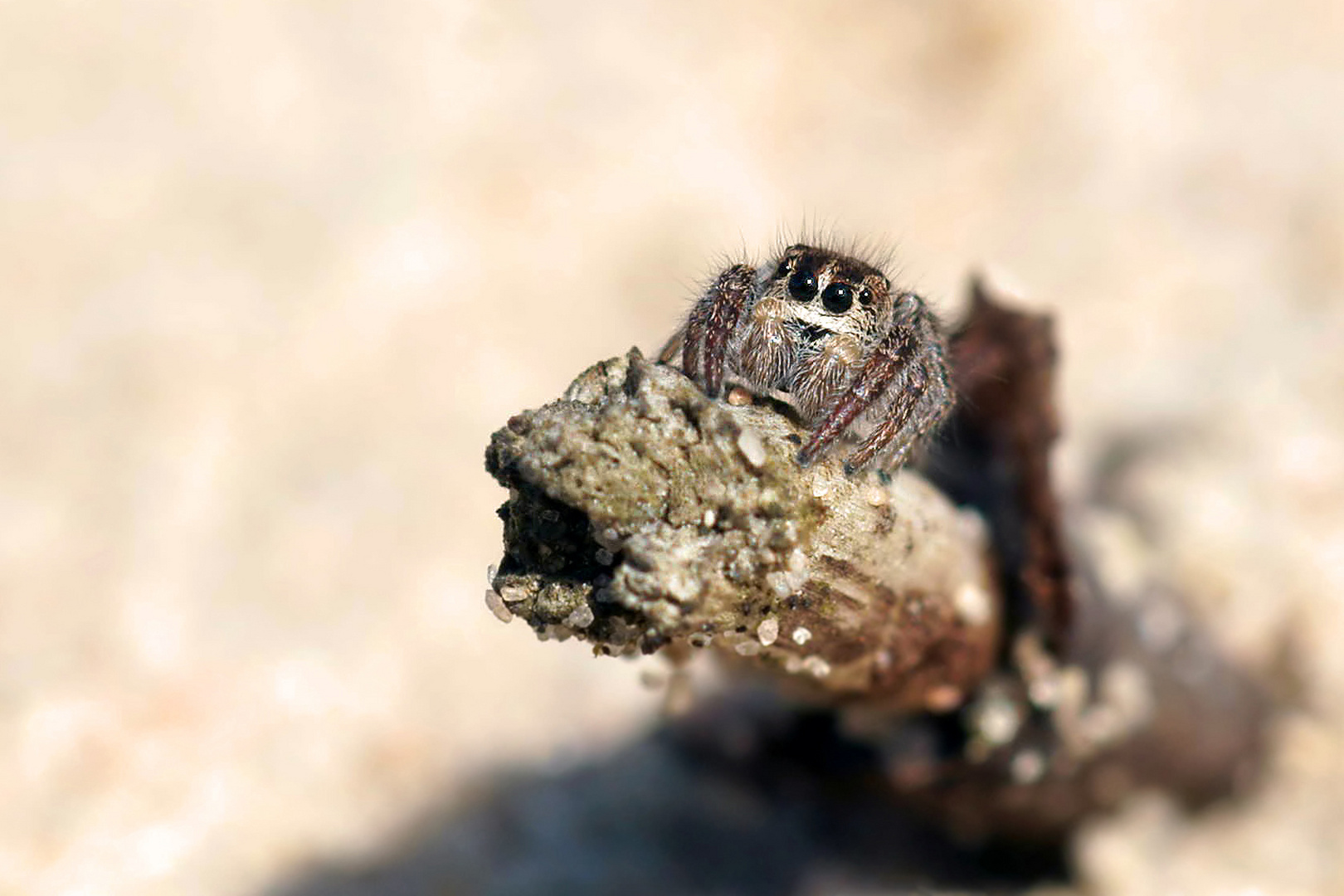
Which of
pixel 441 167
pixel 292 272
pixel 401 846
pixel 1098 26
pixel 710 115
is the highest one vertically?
pixel 1098 26

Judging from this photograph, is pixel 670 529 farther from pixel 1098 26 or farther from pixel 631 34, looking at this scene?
pixel 1098 26

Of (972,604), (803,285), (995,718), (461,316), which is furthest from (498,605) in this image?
(461,316)

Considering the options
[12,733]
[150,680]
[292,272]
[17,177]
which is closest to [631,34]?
[292,272]

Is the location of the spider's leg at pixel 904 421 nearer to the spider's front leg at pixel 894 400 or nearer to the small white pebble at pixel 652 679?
the spider's front leg at pixel 894 400

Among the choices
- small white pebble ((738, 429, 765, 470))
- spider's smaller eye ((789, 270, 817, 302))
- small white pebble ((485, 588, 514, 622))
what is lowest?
small white pebble ((485, 588, 514, 622))

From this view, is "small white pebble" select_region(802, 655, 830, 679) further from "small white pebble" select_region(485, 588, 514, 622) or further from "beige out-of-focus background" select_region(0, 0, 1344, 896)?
"beige out-of-focus background" select_region(0, 0, 1344, 896)

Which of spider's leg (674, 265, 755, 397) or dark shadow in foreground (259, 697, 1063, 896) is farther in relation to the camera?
dark shadow in foreground (259, 697, 1063, 896)

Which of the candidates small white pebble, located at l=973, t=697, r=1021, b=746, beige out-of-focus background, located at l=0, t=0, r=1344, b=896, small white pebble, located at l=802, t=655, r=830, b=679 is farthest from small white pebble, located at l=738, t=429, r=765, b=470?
beige out-of-focus background, located at l=0, t=0, r=1344, b=896
